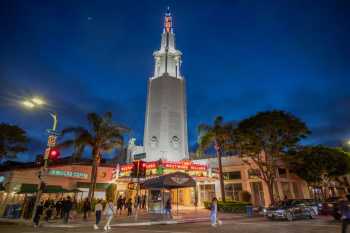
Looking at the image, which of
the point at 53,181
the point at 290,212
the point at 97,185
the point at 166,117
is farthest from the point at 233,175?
the point at 53,181

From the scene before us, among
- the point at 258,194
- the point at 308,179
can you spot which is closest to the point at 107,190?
the point at 258,194

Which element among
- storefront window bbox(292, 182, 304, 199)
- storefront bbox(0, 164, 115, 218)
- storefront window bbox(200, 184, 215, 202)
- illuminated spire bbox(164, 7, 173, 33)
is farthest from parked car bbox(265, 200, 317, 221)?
illuminated spire bbox(164, 7, 173, 33)

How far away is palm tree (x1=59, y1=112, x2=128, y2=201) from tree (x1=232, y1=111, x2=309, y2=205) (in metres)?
15.6

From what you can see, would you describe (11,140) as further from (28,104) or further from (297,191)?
(297,191)

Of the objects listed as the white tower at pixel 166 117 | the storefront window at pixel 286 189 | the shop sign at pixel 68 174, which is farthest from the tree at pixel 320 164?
the shop sign at pixel 68 174

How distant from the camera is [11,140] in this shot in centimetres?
3322

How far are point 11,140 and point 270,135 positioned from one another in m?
35.0

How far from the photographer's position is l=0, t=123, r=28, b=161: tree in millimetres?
32406

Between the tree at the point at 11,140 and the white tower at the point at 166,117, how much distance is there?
21.0 m

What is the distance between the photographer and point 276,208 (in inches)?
732

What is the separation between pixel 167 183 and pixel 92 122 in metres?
11.2

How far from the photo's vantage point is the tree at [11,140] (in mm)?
32406

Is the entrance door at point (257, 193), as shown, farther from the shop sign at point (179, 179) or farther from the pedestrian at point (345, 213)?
the pedestrian at point (345, 213)

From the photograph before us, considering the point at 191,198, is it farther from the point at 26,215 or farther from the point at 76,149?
the point at 26,215
